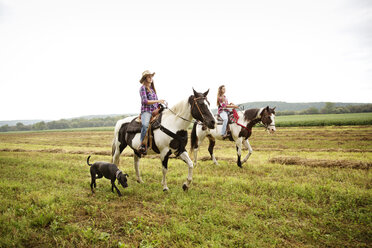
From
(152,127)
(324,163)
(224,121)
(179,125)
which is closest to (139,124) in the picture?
(152,127)

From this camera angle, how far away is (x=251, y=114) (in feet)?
29.0

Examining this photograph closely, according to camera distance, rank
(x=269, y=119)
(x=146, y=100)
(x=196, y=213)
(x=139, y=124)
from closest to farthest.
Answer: (x=196, y=213) < (x=146, y=100) < (x=139, y=124) < (x=269, y=119)

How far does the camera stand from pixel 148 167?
8828mm

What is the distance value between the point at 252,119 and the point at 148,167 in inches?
211

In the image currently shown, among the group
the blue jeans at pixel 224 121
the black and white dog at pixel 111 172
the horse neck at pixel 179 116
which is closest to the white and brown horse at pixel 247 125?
the blue jeans at pixel 224 121

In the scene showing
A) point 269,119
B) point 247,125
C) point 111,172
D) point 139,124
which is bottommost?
point 111,172

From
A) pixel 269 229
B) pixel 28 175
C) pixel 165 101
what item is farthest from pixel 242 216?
pixel 28 175

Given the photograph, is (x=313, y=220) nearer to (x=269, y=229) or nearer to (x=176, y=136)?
(x=269, y=229)

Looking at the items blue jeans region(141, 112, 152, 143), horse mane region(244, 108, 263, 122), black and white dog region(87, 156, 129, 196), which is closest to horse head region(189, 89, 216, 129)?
blue jeans region(141, 112, 152, 143)

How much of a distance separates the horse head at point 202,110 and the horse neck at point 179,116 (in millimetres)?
250

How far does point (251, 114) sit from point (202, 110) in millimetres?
4561

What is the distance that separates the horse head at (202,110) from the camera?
5.00 m

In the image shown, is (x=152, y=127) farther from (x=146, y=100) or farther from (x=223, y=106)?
(x=223, y=106)

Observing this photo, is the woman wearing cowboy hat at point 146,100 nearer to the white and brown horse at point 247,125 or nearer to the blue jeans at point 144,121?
the blue jeans at point 144,121
